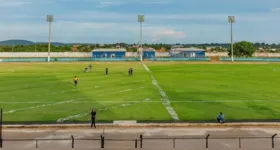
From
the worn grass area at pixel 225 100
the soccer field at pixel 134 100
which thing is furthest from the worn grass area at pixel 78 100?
the worn grass area at pixel 225 100

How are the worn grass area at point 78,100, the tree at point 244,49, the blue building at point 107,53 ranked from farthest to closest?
the tree at point 244,49, the blue building at point 107,53, the worn grass area at point 78,100

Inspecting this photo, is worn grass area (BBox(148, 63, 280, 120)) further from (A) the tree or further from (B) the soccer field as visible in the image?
(A) the tree

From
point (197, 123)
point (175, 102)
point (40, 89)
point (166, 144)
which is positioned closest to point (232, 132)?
point (197, 123)

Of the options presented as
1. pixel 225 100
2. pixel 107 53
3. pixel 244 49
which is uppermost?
→ pixel 244 49

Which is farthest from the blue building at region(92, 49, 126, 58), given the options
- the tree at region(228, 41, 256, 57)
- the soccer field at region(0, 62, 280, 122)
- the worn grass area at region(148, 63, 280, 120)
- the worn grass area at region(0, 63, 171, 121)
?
the worn grass area at region(148, 63, 280, 120)

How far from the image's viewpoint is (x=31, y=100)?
33.1m

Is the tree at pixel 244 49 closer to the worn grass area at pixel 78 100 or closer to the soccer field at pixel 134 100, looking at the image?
the soccer field at pixel 134 100

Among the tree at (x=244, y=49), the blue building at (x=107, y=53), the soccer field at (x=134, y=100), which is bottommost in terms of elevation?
the soccer field at (x=134, y=100)

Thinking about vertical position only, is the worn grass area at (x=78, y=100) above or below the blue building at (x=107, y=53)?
below

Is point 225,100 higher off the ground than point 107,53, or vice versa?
point 107,53

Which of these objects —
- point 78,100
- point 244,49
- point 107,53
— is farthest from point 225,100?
point 244,49

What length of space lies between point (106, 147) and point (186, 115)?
10.1 metres

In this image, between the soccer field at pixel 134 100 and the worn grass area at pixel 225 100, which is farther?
the worn grass area at pixel 225 100

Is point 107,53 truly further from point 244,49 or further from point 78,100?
point 78,100
